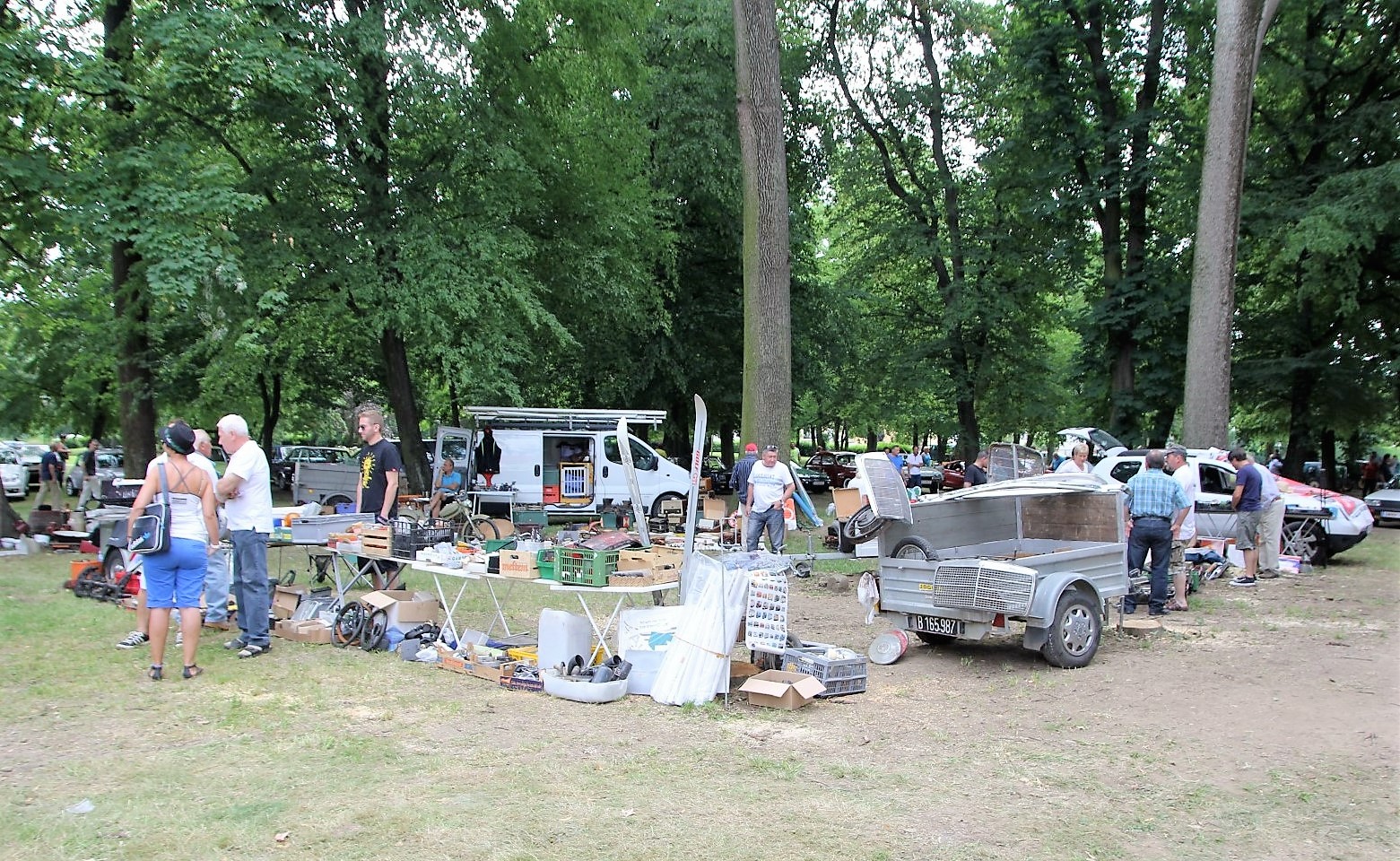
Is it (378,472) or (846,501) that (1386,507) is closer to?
(846,501)

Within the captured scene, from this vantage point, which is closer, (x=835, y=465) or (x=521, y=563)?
(x=521, y=563)

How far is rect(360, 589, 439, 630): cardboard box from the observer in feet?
28.1

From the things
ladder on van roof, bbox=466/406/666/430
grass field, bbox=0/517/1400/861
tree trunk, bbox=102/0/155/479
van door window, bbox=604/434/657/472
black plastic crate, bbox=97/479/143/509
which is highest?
tree trunk, bbox=102/0/155/479

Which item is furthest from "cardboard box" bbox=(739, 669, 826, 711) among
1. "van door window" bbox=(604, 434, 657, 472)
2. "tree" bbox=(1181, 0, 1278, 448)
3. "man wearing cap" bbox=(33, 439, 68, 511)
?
"man wearing cap" bbox=(33, 439, 68, 511)

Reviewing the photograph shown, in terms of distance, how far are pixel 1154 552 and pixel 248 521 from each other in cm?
890

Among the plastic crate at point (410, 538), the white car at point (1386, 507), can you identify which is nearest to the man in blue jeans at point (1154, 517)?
the plastic crate at point (410, 538)

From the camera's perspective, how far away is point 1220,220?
16.0 metres

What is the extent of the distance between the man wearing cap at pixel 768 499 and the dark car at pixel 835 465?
878 inches

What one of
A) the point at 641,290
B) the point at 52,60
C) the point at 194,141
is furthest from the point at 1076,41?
the point at 52,60

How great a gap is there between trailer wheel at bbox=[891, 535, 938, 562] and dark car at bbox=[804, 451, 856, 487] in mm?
25950

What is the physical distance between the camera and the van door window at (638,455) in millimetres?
20766

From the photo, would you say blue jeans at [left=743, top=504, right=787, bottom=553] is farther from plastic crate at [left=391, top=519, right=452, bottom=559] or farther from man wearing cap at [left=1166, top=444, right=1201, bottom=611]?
plastic crate at [left=391, top=519, right=452, bottom=559]

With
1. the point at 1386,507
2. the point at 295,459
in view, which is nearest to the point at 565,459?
the point at 295,459

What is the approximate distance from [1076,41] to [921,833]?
2482 centimetres
